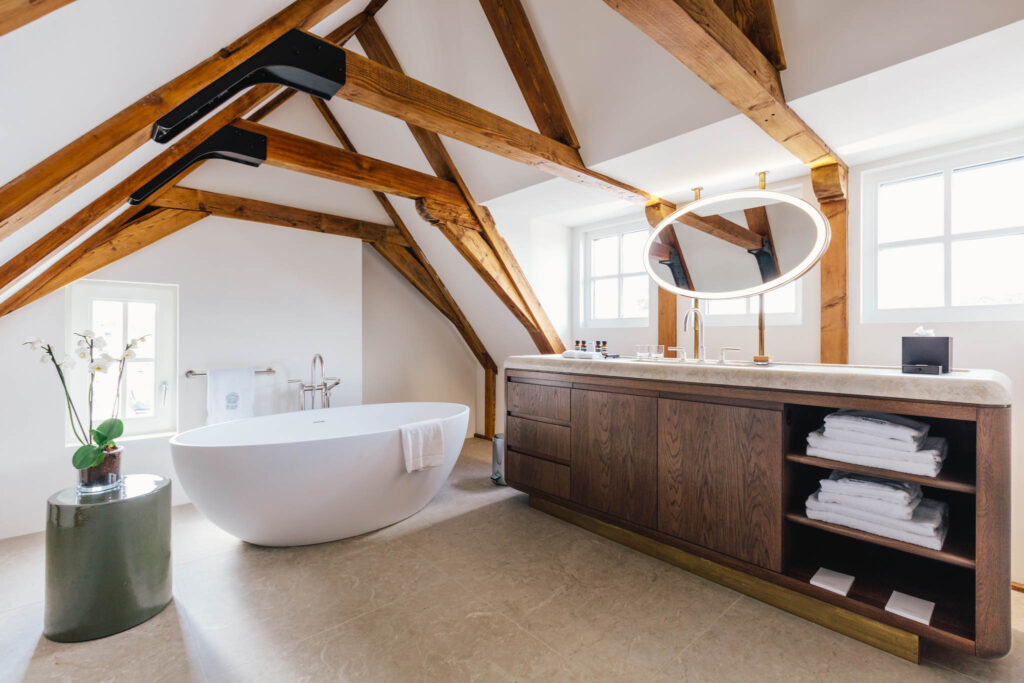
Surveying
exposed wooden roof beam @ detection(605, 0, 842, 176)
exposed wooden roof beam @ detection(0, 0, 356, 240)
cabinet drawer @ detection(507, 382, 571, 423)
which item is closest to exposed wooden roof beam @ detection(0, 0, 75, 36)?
exposed wooden roof beam @ detection(0, 0, 356, 240)

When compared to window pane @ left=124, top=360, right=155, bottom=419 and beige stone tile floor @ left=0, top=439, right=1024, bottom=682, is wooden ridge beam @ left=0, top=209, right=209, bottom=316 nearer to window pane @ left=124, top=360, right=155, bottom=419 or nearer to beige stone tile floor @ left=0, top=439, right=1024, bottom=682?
window pane @ left=124, top=360, right=155, bottom=419

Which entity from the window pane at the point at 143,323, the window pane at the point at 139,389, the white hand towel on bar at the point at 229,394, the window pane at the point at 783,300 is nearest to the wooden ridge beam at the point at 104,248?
the window pane at the point at 143,323

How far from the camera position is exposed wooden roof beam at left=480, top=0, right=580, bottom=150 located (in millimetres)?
2457

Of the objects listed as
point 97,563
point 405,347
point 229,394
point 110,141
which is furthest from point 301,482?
point 405,347

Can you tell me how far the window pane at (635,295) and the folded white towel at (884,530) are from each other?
1.84 m

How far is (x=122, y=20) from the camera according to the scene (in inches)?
47.0

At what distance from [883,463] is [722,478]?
55 cm

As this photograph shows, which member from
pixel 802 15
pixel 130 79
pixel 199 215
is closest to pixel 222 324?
pixel 199 215

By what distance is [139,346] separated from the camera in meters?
3.08

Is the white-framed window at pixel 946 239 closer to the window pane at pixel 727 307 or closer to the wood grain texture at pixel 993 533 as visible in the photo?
the window pane at pixel 727 307

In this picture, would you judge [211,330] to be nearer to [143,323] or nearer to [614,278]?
[143,323]

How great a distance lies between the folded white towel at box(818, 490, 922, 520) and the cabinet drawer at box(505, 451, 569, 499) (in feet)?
4.18

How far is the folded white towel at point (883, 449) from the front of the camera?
1.56m

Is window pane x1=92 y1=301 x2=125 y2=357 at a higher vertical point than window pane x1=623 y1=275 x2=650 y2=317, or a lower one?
lower
